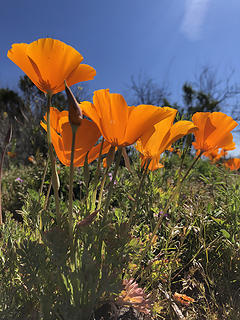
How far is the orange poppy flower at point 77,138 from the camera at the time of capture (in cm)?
72

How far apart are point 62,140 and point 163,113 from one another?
1.10 ft

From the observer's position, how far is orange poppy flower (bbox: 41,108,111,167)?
0.72 metres

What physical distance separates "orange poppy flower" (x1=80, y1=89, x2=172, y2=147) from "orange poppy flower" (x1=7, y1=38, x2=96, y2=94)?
0.34ft

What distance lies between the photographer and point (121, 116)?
63cm

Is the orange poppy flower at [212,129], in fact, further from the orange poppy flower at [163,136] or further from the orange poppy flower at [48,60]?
the orange poppy flower at [48,60]

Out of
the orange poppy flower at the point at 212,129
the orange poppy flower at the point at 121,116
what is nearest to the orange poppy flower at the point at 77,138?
the orange poppy flower at the point at 121,116

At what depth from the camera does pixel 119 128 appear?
63cm

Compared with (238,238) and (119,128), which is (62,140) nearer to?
(119,128)

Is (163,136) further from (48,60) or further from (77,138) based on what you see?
(48,60)

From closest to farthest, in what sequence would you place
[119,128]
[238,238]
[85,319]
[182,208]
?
[85,319] < [119,128] < [238,238] < [182,208]

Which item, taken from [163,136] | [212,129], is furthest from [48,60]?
[212,129]

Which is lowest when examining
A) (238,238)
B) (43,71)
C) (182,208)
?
(238,238)

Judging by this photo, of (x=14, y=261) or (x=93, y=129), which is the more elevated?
(x=93, y=129)

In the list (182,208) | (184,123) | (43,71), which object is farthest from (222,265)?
(43,71)
